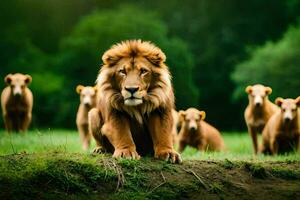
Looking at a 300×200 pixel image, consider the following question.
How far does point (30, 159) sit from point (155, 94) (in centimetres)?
141

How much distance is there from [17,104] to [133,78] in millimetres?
8558

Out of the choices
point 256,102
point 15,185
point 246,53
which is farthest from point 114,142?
point 246,53

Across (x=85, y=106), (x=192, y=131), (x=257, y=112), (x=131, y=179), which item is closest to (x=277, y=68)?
(x=257, y=112)

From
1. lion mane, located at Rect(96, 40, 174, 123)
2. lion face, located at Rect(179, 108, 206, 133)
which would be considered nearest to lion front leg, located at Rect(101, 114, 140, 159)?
lion mane, located at Rect(96, 40, 174, 123)

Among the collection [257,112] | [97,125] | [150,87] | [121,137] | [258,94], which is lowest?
[121,137]

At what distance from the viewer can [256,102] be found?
12.2 metres

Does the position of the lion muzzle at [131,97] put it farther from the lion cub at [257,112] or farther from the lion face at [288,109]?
the lion cub at [257,112]

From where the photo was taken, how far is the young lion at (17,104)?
1420 cm

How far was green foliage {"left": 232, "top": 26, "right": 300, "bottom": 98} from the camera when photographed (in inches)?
738

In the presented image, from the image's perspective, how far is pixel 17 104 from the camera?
14.5 metres

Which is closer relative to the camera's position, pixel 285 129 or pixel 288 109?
pixel 288 109

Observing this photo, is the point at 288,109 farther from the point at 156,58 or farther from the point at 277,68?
the point at 277,68

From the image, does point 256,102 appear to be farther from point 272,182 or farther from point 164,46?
point 164,46

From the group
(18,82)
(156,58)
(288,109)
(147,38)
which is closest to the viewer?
(156,58)
